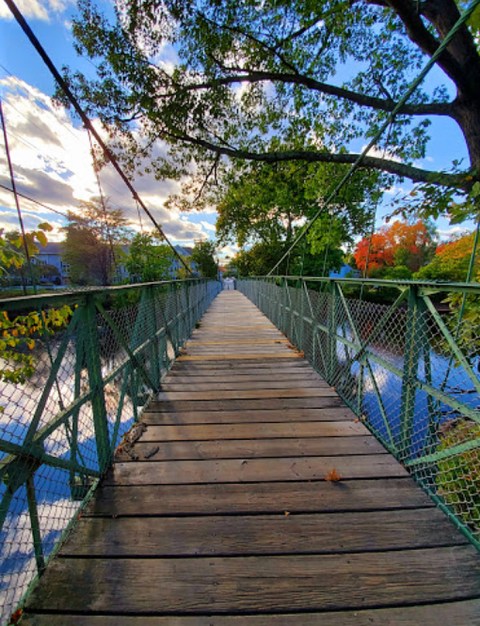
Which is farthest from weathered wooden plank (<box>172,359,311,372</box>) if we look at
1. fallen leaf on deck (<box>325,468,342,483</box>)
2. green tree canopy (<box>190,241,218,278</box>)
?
green tree canopy (<box>190,241,218,278</box>)

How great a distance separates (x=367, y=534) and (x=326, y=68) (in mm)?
7604

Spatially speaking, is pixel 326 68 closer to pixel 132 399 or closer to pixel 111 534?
pixel 132 399

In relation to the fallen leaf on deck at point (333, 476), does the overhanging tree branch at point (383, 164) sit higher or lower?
higher

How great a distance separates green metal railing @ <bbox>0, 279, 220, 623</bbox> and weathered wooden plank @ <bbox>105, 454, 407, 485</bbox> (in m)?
0.23

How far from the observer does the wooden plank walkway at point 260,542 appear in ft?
3.28

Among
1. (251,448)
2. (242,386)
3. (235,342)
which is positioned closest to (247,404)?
(242,386)

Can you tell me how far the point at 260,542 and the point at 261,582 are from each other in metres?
0.15

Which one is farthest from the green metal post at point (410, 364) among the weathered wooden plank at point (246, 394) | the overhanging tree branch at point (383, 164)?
the overhanging tree branch at point (383, 164)

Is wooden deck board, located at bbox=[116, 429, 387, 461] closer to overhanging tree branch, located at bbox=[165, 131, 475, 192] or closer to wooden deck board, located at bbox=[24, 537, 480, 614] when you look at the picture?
wooden deck board, located at bbox=[24, 537, 480, 614]

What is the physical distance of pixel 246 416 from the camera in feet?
7.64

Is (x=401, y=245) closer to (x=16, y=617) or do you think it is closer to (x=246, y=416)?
(x=246, y=416)

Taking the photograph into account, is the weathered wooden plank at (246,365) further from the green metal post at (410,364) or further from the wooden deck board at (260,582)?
the wooden deck board at (260,582)

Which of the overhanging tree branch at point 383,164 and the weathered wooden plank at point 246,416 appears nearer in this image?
the weathered wooden plank at point 246,416

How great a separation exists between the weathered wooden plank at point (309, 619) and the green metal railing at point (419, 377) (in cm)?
40
